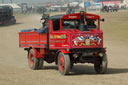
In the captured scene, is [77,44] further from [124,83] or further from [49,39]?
[124,83]

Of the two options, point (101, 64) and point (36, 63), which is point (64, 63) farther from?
point (36, 63)

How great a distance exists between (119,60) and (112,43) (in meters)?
8.57

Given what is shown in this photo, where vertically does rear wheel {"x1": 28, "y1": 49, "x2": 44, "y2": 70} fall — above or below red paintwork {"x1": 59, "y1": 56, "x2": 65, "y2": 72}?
below

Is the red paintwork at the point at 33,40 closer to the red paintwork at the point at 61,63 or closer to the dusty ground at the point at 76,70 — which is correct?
the dusty ground at the point at 76,70

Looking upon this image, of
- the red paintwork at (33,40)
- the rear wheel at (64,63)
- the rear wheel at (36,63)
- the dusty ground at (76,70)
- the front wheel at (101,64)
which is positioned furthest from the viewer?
the rear wheel at (36,63)

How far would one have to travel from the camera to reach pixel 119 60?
19.5m

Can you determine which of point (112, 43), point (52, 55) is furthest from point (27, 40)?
point (112, 43)

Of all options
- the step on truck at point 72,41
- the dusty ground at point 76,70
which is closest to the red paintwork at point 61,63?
the step on truck at point 72,41

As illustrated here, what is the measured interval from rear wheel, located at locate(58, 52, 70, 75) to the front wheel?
1.29m

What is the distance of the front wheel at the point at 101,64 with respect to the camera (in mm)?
13336

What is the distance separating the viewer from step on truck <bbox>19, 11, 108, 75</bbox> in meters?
12.8

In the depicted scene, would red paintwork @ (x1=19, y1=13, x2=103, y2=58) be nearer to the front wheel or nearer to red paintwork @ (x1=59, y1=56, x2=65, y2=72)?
red paintwork @ (x1=59, y1=56, x2=65, y2=72)

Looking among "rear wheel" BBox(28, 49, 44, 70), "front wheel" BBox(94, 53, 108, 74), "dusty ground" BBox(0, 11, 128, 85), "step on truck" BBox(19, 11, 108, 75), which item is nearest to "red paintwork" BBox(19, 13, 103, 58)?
"step on truck" BBox(19, 11, 108, 75)

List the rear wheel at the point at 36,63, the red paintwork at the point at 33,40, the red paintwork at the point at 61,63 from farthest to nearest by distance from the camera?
the rear wheel at the point at 36,63 < the red paintwork at the point at 33,40 < the red paintwork at the point at 61,63
